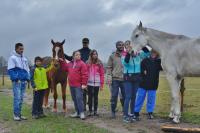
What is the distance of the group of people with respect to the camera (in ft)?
39.5

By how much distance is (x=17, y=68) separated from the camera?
12258mm

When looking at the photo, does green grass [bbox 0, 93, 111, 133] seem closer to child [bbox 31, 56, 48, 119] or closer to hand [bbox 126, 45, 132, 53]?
child [bbox 31, 56, 48, 119]

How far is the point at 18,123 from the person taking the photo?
11.9 metres

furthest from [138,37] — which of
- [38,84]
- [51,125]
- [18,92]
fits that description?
[18,92]

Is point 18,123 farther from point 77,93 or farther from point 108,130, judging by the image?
point 108,130

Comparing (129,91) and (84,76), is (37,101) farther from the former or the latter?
(129,91)

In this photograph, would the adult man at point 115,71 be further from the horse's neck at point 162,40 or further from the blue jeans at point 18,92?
the blue jeans at point 18,92

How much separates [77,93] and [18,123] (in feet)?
6.65

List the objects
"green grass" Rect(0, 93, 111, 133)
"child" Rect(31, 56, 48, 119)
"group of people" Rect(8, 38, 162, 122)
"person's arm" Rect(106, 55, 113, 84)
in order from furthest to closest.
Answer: "child" Rect(31, 56, 48, 119) < "person's arm" Rect(106, 55, 113, 84) < "group of people" Rect(8, 38, 162, 122) < "green grass" Rect(0, 93, 111, 133)

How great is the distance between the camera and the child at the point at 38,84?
509 inches

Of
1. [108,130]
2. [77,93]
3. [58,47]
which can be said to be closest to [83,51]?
[58,47]

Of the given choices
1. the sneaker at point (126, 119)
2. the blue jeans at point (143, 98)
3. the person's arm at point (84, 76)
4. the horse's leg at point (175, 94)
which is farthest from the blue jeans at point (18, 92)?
the horse's leg at point (175, 94)

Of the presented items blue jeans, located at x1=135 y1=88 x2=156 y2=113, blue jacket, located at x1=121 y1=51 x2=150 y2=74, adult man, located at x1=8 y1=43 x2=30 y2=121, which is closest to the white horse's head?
blue jacket, located at x1=121 y1=51 x2=150 y2=74

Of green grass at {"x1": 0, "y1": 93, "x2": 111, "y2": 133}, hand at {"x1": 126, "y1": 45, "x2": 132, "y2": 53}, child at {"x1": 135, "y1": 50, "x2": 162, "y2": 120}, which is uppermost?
hand at {"x1": 126, "y1": 45, "x2": 132, "y2": 53}
